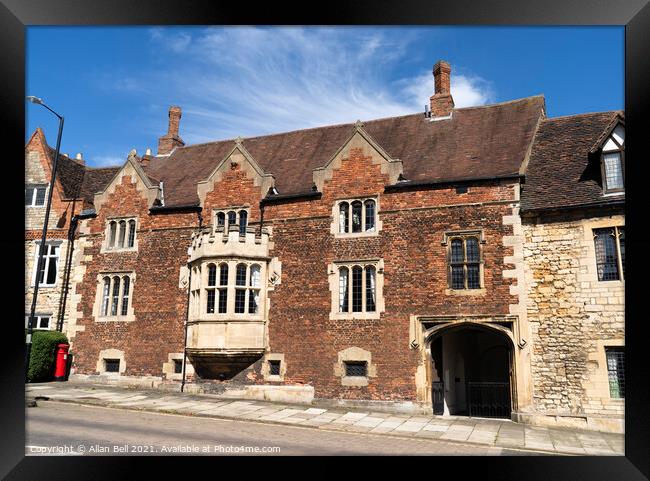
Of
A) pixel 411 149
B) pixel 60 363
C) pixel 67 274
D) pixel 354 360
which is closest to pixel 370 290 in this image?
pixel 354 360

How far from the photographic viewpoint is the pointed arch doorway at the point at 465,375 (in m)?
15.2

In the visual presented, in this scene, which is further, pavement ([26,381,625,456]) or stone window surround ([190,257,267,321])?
stone window surround ([190,257,267,321])

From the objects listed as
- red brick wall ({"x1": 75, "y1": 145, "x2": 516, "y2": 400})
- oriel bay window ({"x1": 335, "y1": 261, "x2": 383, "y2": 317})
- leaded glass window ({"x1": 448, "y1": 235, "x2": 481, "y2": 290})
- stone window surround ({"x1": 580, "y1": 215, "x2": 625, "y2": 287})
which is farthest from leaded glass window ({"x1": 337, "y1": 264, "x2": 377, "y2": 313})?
stone window surround ({"x1": 580, "y1": 215, "x2": 625, "y2": 287})

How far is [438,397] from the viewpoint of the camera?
52.3 feet

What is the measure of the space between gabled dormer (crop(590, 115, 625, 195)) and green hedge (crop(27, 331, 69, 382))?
18812 millimetres

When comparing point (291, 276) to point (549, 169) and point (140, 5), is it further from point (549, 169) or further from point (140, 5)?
point (140, 5)

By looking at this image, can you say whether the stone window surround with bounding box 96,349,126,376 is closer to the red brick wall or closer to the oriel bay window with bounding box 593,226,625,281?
the red brick wall

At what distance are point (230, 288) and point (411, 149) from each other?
7.93m

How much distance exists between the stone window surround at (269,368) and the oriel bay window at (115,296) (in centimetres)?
569

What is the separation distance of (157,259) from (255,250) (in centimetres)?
421

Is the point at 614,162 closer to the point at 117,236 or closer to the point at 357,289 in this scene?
the point at 357,289

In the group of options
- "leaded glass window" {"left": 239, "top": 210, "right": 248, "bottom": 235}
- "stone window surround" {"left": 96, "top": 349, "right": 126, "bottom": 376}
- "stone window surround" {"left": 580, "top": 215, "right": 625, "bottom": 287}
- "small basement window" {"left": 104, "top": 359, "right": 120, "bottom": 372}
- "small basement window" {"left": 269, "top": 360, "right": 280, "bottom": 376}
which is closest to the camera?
"stone window surround" {"left": 580, "top": 215, "right": 625, "bottom": 287}

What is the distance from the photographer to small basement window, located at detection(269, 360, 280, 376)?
16719 millimetres

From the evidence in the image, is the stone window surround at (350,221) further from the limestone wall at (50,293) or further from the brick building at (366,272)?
the limestone wall at (50,293)
